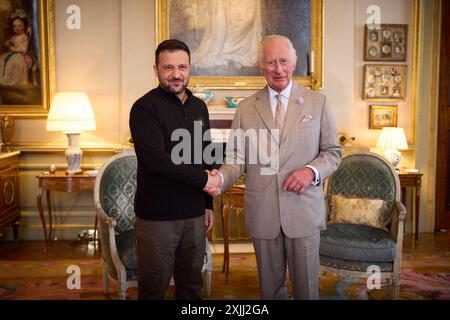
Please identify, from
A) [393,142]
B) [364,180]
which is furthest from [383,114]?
[364,180]

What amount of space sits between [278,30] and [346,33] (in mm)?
711

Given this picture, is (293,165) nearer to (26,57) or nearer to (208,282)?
(208,282)

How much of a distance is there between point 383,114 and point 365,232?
87.6 inches

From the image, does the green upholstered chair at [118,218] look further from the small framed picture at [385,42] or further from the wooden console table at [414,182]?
the small framed picture at [385,42]

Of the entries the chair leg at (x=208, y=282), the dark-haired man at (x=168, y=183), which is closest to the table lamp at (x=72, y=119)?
the chair leg at (x=208, y=282)

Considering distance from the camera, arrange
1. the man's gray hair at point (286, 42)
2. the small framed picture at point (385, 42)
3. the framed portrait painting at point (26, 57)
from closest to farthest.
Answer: the man's gray hair at point (286, 42) → the framed portrait painting at point (26, 57) → the small framed picture at point (385, 42)

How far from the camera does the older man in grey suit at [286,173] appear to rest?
6.70 feet

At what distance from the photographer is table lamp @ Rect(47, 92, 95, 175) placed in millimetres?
4371

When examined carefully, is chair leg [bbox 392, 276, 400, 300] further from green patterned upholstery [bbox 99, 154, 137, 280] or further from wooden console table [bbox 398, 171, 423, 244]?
wooden console table [bbox 398, 171, 423, 244]

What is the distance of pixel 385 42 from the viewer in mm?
5008

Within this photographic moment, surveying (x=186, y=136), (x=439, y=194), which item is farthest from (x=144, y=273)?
(x=439, y=194)

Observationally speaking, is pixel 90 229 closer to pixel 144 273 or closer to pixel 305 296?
pixel 144 273

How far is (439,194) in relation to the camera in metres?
5.26

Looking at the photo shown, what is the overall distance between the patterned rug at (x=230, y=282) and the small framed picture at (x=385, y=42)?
83.7 inches
